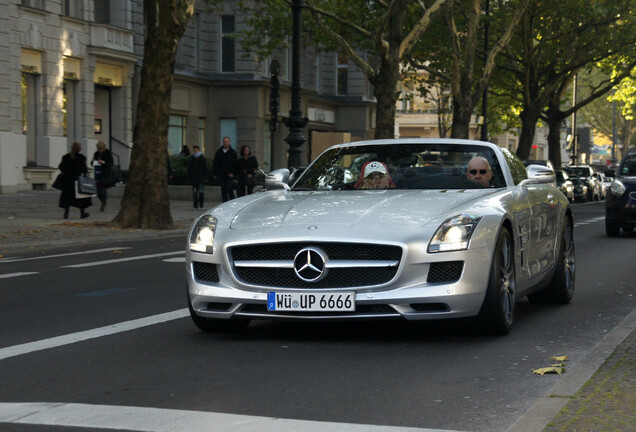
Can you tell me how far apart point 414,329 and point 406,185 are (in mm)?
1140

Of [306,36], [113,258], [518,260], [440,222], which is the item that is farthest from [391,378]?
[306,36]

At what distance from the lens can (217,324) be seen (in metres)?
8.01

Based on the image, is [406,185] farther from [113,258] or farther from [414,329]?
[113,258]

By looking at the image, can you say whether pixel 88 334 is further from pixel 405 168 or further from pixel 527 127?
pixel 527 127

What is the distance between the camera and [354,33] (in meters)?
42.4

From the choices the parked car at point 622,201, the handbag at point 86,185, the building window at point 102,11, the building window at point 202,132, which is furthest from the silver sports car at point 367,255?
the building window at point 202,132

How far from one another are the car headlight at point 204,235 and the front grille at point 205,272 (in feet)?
0.31

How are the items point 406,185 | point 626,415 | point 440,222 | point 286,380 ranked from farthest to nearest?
point 406,185
point 440,222
point 286,380
point 626,415

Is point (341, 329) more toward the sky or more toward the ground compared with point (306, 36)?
more toward the ground

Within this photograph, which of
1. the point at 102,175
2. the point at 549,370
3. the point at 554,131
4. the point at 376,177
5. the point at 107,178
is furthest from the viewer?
the point at 554,131

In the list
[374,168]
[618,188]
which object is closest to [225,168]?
[618,188]

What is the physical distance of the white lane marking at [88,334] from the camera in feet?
24.1

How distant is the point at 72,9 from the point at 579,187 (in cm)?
2354

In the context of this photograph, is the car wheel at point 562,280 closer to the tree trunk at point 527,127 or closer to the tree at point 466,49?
the tree at point 466,49
